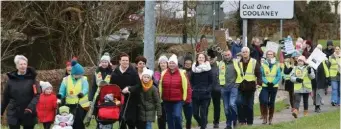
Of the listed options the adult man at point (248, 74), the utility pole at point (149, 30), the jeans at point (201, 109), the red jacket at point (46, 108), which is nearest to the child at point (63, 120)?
the red jacket at point (46, 108)

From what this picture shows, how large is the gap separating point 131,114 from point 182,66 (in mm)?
3297

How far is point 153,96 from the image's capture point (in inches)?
519

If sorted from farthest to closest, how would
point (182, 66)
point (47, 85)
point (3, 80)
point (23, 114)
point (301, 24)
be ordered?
1. point (301, 24)
2. point (3, 80)
3. point (182, 66)
4. point (47, 85)
5. point (23, 114)

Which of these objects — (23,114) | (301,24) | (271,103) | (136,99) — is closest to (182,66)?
(271,103)

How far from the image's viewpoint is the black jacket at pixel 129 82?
13039 mm

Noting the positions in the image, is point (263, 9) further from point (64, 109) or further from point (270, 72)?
point (64, 109)

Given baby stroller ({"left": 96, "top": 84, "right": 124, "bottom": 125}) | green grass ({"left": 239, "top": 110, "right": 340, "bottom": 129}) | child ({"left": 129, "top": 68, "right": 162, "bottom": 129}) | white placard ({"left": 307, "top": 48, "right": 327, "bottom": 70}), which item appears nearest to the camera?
baby stroller ({"left": 96, "top": 84, "right": 124, "bottom": 125})

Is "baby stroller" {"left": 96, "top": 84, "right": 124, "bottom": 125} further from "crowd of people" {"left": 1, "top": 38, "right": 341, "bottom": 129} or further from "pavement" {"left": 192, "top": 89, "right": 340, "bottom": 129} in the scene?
"pavement" {"left": 192, "top": 89, "right": 340, "bottom": 129}

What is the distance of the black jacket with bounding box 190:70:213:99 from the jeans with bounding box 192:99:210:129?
5.0 inches

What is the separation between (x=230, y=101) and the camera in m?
16.1

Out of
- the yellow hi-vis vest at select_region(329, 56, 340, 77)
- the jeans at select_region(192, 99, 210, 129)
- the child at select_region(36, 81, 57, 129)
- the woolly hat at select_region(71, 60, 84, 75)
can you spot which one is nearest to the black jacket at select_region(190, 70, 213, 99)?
the jeans at select_region(192, 99, 210, 129)

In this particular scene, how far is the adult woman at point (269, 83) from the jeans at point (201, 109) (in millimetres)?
1622

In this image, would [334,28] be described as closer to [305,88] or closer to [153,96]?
[305,88]

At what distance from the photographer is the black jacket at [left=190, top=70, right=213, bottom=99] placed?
1553 centimetres
